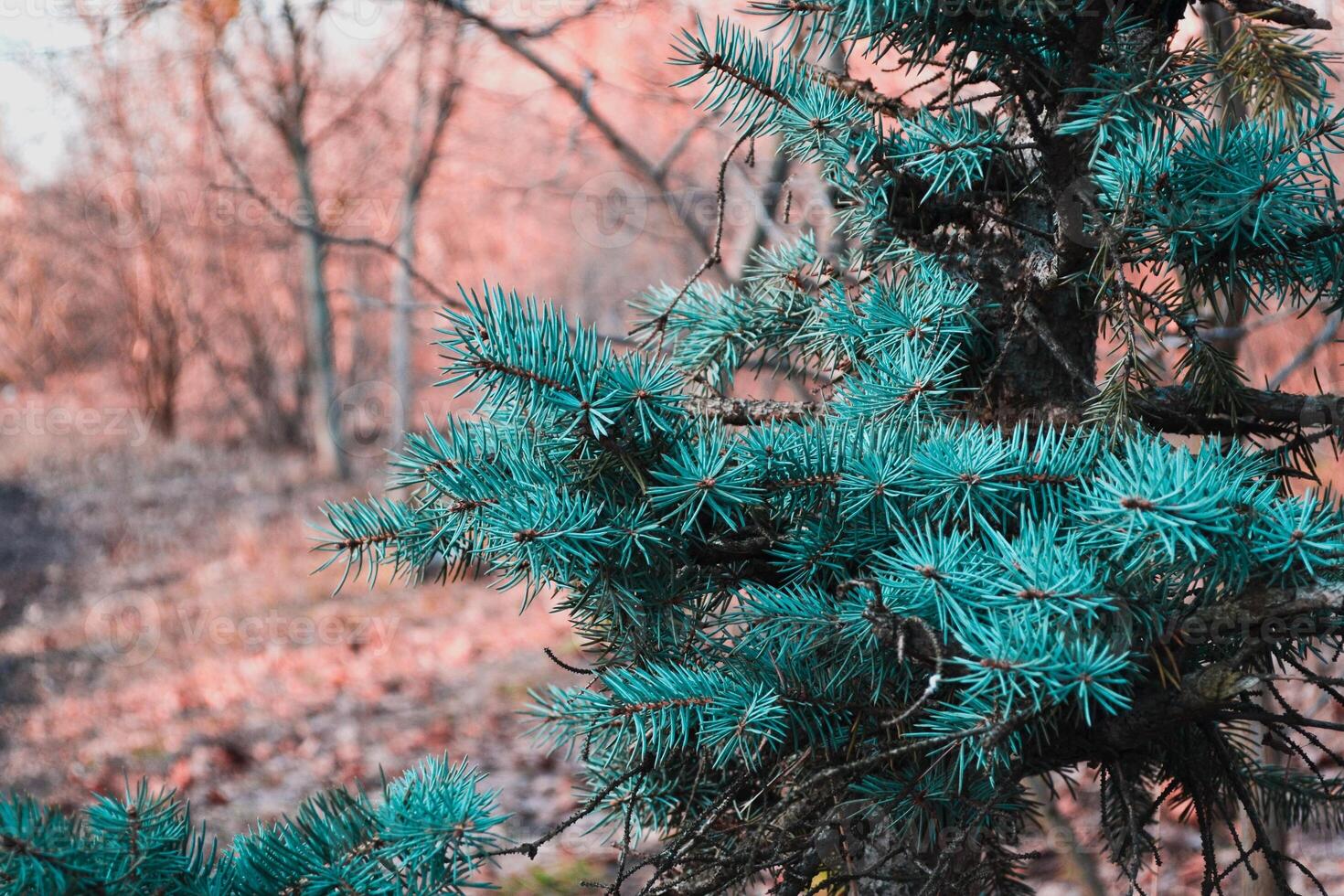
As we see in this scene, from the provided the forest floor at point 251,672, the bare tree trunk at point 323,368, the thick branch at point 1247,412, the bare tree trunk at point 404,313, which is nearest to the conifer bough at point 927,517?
the thick branch at point 1247,412

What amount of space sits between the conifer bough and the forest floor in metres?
1.44

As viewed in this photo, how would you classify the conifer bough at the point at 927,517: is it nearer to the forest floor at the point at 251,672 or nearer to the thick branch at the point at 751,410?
the thick branch at the point at 751,410

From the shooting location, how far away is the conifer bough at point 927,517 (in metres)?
0.93

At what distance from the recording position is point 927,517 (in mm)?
1048

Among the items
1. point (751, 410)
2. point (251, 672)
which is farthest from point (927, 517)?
point (251, 672)

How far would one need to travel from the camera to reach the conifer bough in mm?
932

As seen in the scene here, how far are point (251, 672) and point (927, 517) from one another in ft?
20.8

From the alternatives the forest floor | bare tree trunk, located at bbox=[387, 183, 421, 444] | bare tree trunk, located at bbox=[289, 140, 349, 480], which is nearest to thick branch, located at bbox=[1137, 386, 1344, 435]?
the forest floor

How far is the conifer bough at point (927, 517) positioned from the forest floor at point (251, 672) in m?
1.44

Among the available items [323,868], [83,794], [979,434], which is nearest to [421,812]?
[323,868]

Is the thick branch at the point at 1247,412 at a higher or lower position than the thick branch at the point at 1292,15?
lower

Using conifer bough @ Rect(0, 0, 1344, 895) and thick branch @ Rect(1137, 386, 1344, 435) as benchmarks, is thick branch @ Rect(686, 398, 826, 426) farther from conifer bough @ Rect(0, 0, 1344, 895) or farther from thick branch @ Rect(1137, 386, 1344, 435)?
thick branch @ Rect(1137, 386, 1344, 435)

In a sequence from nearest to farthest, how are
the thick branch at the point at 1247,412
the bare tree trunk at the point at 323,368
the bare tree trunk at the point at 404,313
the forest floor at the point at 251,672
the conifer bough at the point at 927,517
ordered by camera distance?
1. the conifer bough at the point at 927,517
2. the thick branch at the point at 1247,412
3. the forest floor at the point at 251,672
4. the bare tree trunk at the point at 404,313
5. the bare tree trunk at the point at 323,368

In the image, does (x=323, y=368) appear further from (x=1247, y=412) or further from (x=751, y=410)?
(x=1247, y=412)
